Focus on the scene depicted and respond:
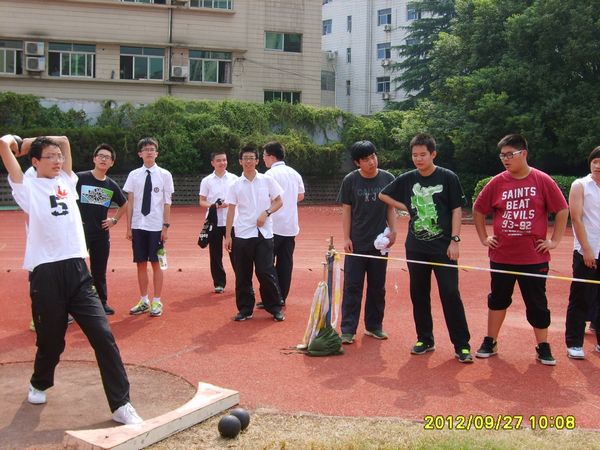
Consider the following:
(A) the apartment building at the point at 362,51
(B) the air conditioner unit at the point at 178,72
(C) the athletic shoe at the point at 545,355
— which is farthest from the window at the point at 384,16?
(C) the athletic shoe at the point at 545,355

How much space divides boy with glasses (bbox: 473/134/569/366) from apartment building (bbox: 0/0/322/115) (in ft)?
83.7

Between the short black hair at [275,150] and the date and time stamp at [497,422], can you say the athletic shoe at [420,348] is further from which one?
the short black hair at [275,150]

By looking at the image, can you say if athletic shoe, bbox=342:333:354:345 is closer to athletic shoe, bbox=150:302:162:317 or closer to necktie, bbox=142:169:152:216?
athletic shoe, bbox=150:302:162:317

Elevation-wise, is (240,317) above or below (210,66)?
below

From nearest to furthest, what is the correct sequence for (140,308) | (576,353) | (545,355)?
(545,355), (576,353), (140,308)

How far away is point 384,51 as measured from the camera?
51844mm

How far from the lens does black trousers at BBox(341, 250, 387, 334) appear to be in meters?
7.23

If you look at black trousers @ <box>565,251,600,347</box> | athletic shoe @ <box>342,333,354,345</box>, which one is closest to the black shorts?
athletic shoe @ <box>342,333,354,345</box>

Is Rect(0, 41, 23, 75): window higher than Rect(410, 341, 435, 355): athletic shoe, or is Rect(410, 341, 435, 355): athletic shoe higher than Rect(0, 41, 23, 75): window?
Rect(0, 41, 23, 75): window

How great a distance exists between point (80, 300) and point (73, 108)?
2554cm

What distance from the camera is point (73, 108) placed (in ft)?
94.5

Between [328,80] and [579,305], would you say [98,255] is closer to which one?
[579,305]

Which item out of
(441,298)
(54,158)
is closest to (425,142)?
(441,298)

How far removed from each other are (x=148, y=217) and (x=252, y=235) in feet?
4.33
